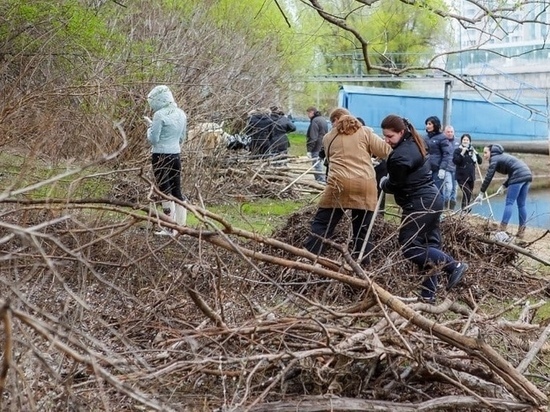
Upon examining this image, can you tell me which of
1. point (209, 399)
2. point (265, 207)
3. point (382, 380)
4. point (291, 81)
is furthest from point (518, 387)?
point (291, 81)

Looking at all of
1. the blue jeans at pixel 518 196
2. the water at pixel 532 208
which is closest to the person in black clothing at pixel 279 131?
the water at pixel 532 208

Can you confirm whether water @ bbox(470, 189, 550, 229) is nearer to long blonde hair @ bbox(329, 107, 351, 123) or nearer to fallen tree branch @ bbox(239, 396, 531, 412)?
long blonde hair @ bbox(329, 107, 351, 123)

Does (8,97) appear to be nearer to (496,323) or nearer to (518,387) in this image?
(496,323)

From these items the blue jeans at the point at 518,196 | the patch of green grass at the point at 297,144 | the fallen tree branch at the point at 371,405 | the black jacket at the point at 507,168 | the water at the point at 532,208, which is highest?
the fallen tree branch at the point at 371,405

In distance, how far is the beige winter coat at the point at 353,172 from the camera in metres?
7.93

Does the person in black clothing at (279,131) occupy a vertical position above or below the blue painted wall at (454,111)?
above

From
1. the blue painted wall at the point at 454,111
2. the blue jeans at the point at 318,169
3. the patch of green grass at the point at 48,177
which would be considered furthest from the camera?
the blue painted wall at the point at 454,111

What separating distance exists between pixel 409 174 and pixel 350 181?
26.7 inches

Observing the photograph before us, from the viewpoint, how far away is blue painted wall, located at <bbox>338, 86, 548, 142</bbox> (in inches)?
1155

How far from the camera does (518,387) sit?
15.1 feet

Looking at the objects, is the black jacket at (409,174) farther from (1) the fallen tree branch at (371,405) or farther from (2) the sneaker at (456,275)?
(1) the fallen tree branch at (371,405)

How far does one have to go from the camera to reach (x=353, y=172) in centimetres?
793

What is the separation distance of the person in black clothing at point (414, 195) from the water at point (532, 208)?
622 cm

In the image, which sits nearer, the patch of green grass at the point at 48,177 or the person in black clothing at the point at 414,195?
the patch of green grass at the point at 48,177
